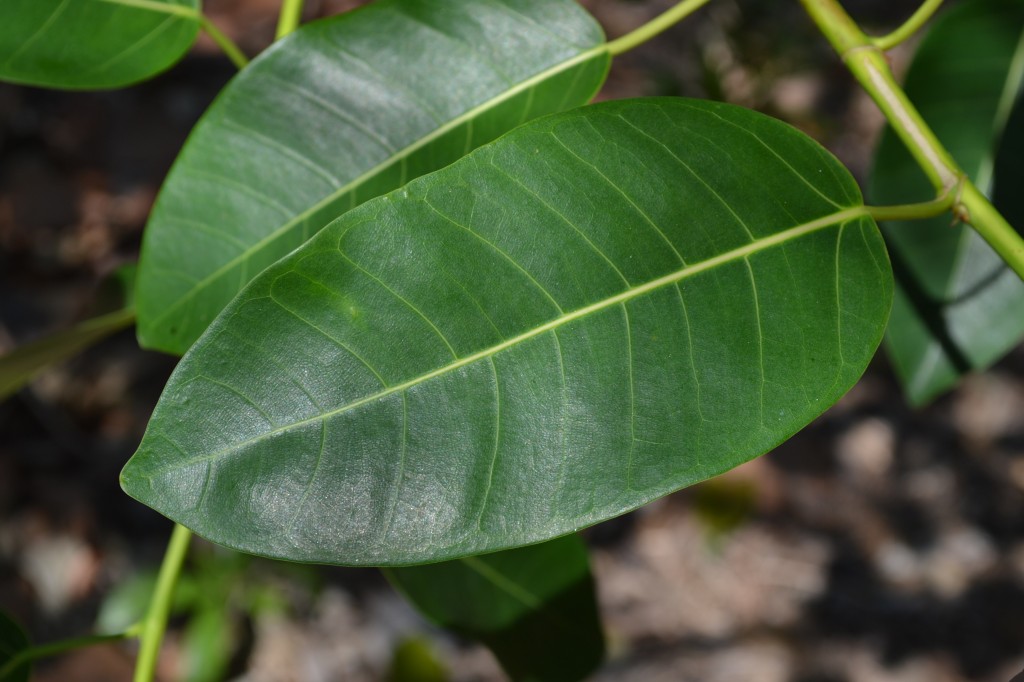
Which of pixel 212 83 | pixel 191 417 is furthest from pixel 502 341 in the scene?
pixel 212 83

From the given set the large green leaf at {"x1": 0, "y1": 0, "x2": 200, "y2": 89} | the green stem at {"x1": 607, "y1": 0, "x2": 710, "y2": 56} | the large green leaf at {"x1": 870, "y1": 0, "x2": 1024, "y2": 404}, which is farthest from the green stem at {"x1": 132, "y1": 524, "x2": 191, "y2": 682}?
the large green leaf at {"x1": 870, "y1": 0, "x2": 1024, "y2": 404}

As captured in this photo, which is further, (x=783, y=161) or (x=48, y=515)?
(x=48, y=515)

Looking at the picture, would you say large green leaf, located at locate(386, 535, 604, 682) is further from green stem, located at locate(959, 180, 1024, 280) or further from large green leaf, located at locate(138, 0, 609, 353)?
green stem, located at locate(959, 180, 1024, 280)

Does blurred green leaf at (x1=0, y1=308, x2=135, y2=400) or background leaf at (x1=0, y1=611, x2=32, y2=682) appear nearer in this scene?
background leaf at (x1=0, y1=611, x2=32, y2=682)

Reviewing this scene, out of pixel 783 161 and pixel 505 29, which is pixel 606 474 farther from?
pixel 505 29

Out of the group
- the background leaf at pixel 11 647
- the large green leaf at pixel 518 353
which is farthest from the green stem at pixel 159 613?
the large green leaf at pixel 518 353

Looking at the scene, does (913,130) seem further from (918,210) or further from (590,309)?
(590,309)
